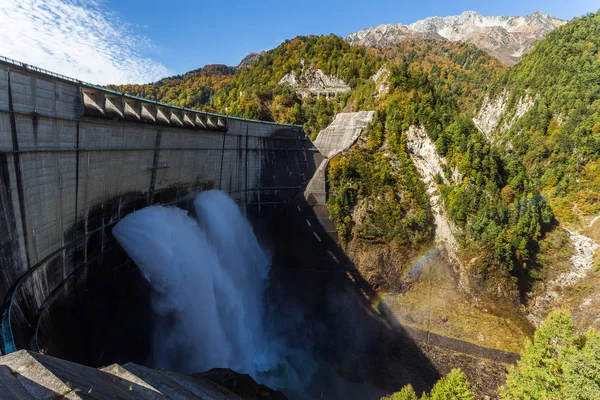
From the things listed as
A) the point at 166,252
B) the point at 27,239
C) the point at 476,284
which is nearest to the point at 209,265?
the point at 166,252

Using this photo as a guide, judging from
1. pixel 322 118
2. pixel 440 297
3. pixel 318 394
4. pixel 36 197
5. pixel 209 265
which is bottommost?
pixel 318 394

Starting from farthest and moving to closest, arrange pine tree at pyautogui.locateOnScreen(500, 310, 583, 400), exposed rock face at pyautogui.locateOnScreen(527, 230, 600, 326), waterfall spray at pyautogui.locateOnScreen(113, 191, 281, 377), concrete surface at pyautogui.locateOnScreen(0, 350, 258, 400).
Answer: exposed rock face at pyautogui.locateOnScreen(527, 230, 600, 326) → waterfall spray at pyautogui.locateOnScreen(113, 191, 281, 377) → pine tree at pyautogui.locateOnScreen(500, 310, 583, 400) → concrete surface at pyautogui.locateOnScreen(0, 350, 258, 400)

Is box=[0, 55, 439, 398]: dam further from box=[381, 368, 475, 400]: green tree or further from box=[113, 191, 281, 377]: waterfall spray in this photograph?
box=[381, 368, 475, 400]: green tree

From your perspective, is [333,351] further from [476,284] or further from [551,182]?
[551,182]

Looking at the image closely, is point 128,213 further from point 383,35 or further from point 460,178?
point 383,35

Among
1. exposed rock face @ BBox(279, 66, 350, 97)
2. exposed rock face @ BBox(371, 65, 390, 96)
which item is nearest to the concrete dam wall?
exposed rock face @ BBox(371, 65, 390, 96)
